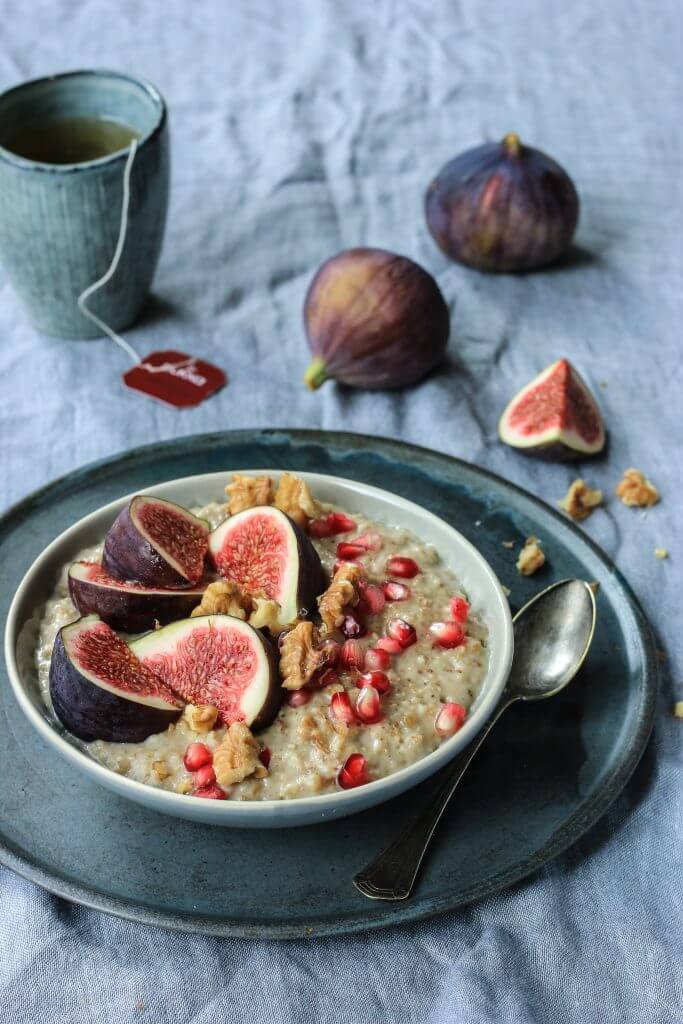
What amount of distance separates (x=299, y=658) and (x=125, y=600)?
40 centimetres

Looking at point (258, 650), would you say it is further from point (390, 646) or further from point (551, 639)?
point (551, 639)

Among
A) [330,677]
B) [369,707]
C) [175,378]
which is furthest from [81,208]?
[369,707]

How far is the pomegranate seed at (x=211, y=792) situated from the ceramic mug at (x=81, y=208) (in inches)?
78.5

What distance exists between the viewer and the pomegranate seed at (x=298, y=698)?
2.14m

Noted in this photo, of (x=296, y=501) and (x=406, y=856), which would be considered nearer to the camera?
(x=406, y=856)

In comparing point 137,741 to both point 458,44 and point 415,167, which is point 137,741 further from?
point 458,44

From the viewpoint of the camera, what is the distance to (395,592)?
2.37 metres

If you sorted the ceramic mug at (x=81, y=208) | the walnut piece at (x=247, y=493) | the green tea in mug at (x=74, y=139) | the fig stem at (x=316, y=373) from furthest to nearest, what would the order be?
the green tea in mug at (x=74, y=139) < the fig stem at (x=316, y=373) < the ceramic mug at (x=81, y=208) < the walnut piece at (x=247, y=493)

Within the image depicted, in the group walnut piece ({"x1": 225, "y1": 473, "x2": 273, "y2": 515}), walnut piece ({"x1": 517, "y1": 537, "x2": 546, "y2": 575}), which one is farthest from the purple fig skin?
walnut piece ({"x1": 517, "y1": 537, "x2": 546, "y2": 575})

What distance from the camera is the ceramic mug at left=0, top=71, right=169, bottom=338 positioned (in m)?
3.26

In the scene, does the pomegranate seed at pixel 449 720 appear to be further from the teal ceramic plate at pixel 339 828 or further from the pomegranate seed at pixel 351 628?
the pomegranate seed at pixel 351 628

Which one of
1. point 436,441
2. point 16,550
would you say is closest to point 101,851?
point 16,550

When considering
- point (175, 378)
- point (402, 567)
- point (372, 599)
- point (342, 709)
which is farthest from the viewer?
point (175, 378)

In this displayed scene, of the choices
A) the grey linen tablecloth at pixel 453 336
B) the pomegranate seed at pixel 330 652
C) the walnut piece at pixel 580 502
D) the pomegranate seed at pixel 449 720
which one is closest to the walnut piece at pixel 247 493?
the pomegranate seed at pixel 330 652
